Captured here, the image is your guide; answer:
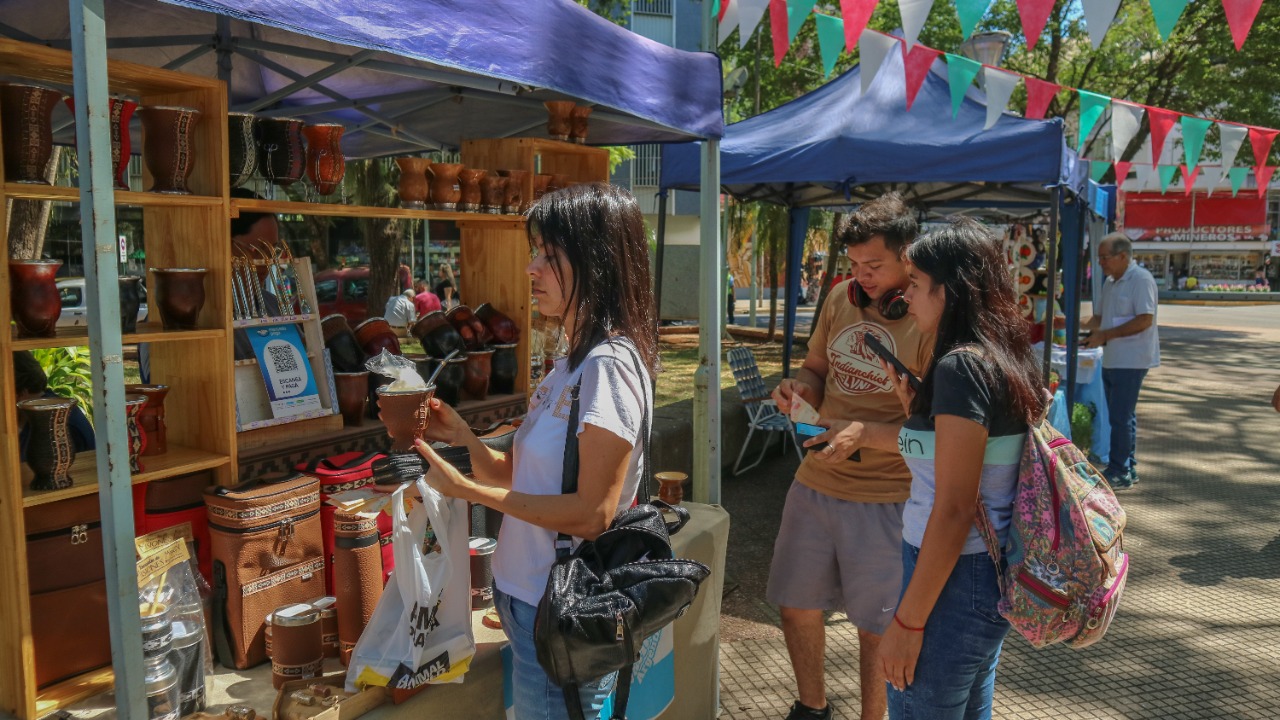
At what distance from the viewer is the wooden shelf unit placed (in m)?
1.91

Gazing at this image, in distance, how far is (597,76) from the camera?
2.75m

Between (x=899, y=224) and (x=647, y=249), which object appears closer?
(x=647, y=249)

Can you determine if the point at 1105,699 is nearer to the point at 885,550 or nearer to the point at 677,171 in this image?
the point at 885,550

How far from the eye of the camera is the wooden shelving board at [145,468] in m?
1.97

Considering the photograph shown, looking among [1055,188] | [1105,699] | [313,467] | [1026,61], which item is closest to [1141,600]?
[1105,699]

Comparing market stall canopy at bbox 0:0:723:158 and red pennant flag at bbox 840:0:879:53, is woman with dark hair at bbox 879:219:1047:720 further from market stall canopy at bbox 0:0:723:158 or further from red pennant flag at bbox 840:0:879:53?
red pennant flag at bbox 840:0:879:53

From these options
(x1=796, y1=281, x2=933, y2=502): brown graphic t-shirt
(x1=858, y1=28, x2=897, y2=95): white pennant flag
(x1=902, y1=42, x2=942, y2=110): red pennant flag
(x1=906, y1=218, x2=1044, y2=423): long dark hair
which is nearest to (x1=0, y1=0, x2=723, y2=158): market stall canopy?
(x1=796, y1=281, x2=933, y2=502): brown graphic t-shirt

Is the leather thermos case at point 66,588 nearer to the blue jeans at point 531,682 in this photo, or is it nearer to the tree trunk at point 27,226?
the blue jeans at point 531,682

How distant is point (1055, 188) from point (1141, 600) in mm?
2506

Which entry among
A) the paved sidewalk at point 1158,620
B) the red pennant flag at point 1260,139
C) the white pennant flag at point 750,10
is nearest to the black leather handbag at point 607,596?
the paved sidewalk at point 1158,620

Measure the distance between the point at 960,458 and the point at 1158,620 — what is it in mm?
3285

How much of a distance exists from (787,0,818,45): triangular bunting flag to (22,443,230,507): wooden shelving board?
303cm

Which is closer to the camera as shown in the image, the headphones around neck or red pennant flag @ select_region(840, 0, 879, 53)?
the headphones around neck

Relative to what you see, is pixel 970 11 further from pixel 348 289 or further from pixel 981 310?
pixel 348 289
